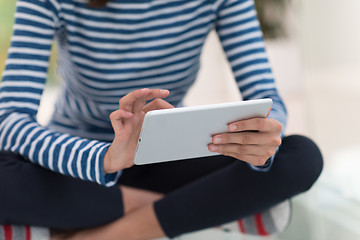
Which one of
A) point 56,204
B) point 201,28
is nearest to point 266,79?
point 201,28

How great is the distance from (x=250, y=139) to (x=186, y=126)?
0.09 m

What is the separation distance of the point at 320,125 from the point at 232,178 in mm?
584

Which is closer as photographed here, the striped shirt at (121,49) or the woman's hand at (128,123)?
the woman's hand at (128,123)

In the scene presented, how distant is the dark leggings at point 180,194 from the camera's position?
864mm

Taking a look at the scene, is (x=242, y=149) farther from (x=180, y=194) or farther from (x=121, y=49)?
(x=121, y=49)

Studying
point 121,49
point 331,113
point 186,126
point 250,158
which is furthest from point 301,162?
point 331,113

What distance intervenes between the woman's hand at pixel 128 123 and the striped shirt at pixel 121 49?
0.18 m

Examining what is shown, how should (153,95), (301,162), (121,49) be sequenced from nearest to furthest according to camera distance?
(153,95) < (301,162) < (121,49)

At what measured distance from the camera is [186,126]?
2.28ft

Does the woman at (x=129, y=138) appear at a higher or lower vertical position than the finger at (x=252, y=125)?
lower

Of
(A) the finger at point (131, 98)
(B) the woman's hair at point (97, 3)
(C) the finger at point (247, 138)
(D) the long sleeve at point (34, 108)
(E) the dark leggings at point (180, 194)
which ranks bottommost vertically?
(E) the dark leggings at point (180, 194)

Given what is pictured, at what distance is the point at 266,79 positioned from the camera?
96 centimetres

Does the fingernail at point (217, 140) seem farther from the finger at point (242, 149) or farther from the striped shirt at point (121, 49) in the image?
the striped shirt at point (121, 49)

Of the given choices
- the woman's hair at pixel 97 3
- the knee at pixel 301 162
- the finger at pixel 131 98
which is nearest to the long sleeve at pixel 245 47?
the knee at pixel 301 162
